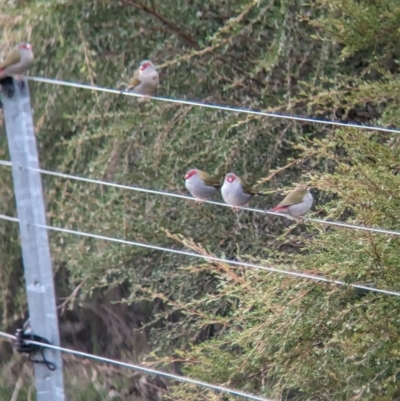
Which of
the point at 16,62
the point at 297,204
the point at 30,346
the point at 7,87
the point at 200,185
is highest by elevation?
the point at 7,87

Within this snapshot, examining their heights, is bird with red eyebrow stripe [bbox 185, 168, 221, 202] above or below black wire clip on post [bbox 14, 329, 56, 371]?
below

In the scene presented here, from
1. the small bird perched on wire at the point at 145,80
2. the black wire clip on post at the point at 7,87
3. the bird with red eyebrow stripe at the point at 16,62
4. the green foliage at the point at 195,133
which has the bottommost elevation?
the green foliage at the point at 195,133

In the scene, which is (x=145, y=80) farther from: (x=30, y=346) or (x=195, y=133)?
(x=30, y=346)

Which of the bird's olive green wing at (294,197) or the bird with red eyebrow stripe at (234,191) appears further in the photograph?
the bird with red eyebrow stripe at (234,191)

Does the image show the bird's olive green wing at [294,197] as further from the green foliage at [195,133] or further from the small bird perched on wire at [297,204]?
the green foliage at [195,133]

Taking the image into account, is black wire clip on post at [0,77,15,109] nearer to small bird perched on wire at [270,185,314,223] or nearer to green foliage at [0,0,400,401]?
small bird perched on wire at [270,185,314,223]

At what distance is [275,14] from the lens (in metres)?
5.77

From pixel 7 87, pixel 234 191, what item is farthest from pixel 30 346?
pixel 234 191

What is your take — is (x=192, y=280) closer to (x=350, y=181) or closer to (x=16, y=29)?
(x=16, y=29)

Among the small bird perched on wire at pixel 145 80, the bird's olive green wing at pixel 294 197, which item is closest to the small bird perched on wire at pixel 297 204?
the bird's olive green wing at pixel 294 197

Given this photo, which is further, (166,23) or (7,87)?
(166,23)

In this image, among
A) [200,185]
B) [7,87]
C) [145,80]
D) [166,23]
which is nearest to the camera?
[7,87]

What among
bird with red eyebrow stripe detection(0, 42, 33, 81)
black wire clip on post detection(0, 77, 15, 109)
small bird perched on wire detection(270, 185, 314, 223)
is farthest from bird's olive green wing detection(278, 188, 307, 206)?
black wire clip on post detection(0, 77, 15, 109)

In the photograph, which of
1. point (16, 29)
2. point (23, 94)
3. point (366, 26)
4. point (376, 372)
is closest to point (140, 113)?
point (16, 29)
